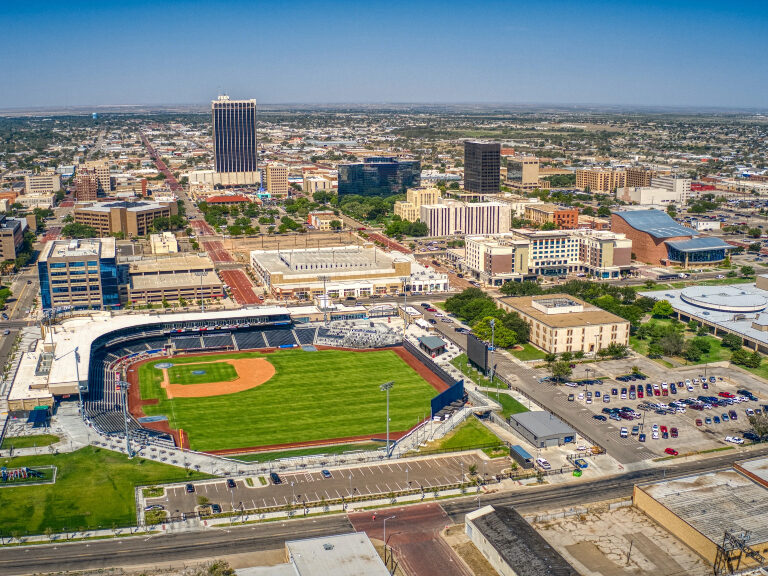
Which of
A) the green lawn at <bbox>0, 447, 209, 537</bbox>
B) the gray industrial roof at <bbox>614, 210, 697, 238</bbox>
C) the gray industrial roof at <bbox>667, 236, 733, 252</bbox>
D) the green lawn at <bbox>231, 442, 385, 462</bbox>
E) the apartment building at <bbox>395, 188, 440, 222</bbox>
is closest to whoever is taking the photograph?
the green lawn at <bbox>0, 447, 209, 537</bbox>

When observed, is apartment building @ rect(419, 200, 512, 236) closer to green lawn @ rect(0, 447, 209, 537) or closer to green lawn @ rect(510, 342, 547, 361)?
green lawn @ rect(510, 342, 547, 361)

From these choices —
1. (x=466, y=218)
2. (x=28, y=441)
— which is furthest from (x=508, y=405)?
(x=466, y=218)

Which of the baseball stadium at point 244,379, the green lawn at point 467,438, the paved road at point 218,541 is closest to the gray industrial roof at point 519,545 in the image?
the paved road at point 218,541

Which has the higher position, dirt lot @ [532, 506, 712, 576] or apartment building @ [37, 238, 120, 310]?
apartment building @ [37, 238, 120, 310]

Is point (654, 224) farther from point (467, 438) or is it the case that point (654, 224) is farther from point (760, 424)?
point (467, 438)

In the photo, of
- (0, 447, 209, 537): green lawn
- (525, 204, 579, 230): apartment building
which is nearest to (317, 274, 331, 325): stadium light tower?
(0, 447, 209, 537): green lawn

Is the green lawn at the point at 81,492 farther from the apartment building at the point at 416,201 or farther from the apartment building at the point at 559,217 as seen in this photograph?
the apartment building at the point at 559,217
